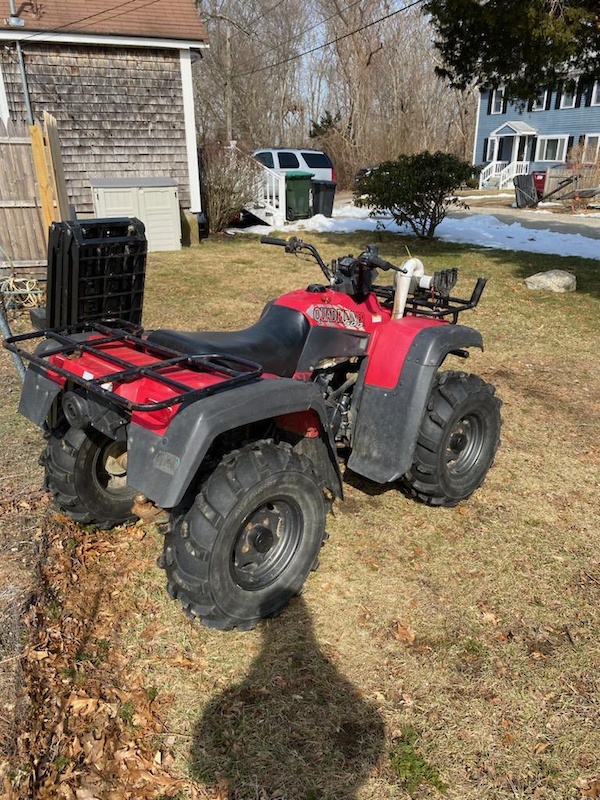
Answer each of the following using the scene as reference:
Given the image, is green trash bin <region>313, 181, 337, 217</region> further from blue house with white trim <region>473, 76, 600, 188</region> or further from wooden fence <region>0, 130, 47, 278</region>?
blue house with white trim <region>473, 76, 600, 188</region>

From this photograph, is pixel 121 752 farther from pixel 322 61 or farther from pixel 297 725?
pixel 322 61

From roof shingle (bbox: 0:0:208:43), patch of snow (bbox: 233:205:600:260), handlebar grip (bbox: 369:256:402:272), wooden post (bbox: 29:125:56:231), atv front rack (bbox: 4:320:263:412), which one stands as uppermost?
roof shingle (bbox: 0:0:208:43)

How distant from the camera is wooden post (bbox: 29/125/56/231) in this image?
25.4ft

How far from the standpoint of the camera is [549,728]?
7.64 feet

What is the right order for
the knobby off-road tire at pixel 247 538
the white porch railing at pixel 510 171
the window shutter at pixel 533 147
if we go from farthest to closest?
the window shutter at pixel 533 147
the white porch railing at pixel 510 171
the knobby off-road tire at pixel 247 538

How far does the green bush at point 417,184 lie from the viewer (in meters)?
12.5

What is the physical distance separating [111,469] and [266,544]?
1.10 metres

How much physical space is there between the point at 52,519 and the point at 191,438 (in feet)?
5.64

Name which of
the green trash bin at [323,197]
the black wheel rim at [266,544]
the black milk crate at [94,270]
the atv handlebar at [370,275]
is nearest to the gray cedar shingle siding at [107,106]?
Result: the green trash bin at [323,197]

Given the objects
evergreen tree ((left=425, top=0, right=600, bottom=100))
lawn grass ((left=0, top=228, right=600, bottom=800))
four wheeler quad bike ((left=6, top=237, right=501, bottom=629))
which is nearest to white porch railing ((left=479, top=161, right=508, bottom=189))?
evergreen tree ((left=425, top=0, right=600, bottom=100))

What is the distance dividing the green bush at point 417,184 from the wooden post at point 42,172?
7.47 meters

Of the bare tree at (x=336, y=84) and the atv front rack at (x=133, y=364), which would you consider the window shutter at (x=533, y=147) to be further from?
the atv front rack at (x=133, y=364)

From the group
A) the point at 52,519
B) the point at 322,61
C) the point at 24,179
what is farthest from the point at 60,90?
the point at 322,61

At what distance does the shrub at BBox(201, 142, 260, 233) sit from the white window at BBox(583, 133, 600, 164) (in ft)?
56.1
